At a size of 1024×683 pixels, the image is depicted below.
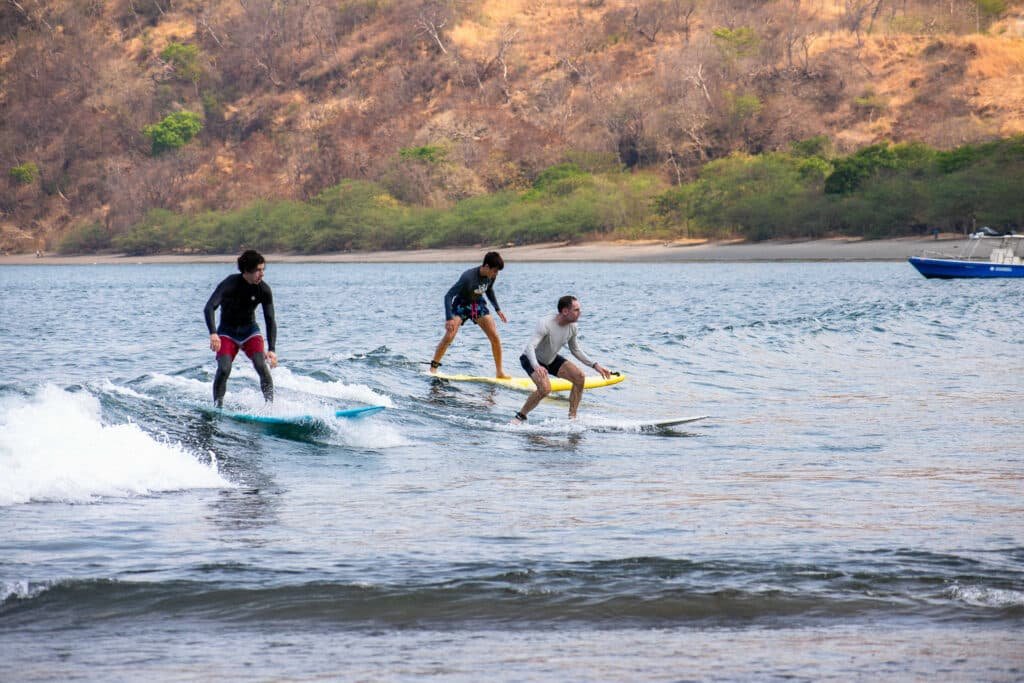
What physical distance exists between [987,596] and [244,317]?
812cm

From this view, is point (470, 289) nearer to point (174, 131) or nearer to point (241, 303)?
point (241, 303)

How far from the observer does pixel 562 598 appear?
6645mm

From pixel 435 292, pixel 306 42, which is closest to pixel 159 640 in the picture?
pixel 435 292

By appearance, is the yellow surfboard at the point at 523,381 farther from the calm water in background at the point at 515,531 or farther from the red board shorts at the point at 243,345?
the red board shorts at the point at 243,345

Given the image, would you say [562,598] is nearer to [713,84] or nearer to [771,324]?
[771,324]

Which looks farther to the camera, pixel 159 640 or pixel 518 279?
pixel 518 279

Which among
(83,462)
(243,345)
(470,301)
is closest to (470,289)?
(470,301)

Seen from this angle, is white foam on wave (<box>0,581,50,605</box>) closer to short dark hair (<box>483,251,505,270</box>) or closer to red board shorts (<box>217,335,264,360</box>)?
red board shorts (<box>217,335,264,360</box>)

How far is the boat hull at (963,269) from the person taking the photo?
155 feet

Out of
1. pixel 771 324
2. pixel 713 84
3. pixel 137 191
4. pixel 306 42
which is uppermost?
pixel 306 42

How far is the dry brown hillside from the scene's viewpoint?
95188 mm

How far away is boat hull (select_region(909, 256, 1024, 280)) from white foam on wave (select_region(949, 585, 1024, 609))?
4377 cm

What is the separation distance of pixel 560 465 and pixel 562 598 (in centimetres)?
427

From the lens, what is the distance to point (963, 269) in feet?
159
